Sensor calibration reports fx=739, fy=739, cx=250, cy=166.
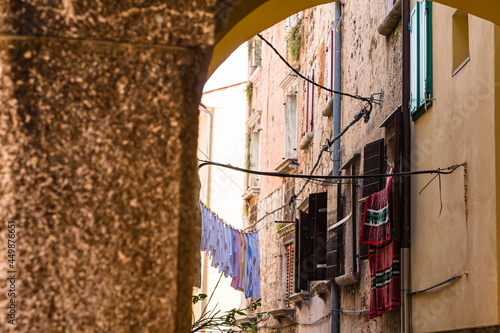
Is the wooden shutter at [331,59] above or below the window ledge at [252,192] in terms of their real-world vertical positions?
above

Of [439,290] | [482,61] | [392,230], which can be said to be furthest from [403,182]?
[482,61]

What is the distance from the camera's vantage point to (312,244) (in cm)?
1258

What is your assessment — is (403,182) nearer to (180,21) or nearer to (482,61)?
(482,61)

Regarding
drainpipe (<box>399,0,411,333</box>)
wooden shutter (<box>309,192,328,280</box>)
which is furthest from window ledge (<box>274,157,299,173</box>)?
drainpipe (<box>399,0,411,333</box>)

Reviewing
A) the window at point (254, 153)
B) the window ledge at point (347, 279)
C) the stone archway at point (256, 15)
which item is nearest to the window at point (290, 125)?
the window at point (254, 153)

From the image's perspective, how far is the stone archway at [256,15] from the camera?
442cm

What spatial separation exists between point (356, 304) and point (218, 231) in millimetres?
2940

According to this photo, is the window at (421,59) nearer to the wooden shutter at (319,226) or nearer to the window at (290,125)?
the wooden shutter at (319,226)

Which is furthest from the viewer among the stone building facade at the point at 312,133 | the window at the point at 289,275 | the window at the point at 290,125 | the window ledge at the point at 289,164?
the window at the point at 290,125

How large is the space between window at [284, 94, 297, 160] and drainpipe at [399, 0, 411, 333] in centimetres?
819

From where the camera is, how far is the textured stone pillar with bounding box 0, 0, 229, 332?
166cm

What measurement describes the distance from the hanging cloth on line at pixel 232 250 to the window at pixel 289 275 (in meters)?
1.05

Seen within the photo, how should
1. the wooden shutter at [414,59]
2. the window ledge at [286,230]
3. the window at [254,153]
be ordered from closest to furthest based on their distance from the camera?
the wooden shutter at [414,59] → the window ledge at [286,230] → the window at [254,153]

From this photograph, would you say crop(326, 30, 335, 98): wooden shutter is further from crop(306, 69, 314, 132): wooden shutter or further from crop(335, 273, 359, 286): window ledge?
crop(335, 273, 359, 286): window ledge
